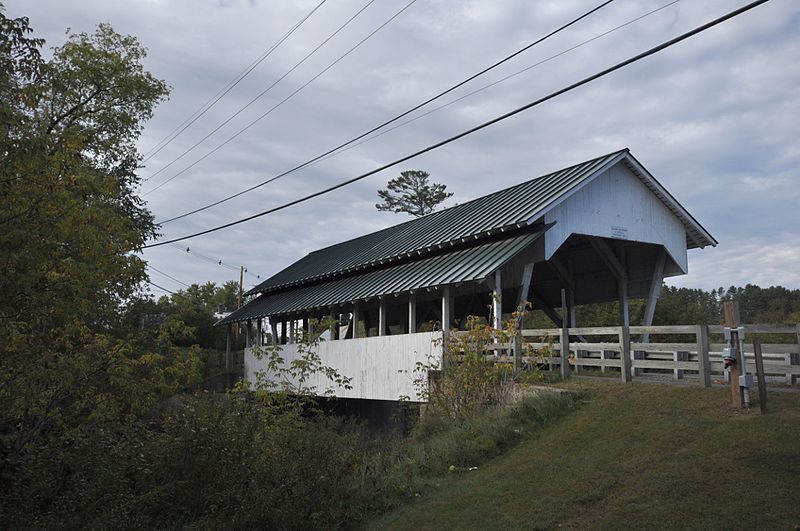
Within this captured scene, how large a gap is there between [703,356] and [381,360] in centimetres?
962

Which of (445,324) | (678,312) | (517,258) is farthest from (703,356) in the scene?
(678,312)

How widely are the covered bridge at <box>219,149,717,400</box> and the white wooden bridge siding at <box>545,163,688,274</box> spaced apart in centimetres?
3

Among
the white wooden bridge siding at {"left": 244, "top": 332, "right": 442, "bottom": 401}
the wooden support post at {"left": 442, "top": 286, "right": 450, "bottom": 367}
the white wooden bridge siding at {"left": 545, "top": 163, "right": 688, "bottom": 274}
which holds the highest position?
the white wooden bridge siding at {"left": 545, "top": 163, "right": 688, "bottom": 274}

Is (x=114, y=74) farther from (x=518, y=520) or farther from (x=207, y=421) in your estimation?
(x=518, y=520)

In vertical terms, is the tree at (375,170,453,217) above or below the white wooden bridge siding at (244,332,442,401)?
above

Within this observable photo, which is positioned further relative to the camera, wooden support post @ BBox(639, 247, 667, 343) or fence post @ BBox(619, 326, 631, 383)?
wooden support post @ BBox(639, 247, 667, 343)

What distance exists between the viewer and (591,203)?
1909 cm

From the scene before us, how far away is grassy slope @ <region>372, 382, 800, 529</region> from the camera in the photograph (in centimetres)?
762

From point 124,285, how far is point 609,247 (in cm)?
1418

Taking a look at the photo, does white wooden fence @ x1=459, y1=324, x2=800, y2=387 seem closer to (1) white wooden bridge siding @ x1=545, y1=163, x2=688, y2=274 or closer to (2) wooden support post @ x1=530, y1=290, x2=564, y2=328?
(1) white wooden bridge siding @ x1=545, y1=163, x2=688, y2=274

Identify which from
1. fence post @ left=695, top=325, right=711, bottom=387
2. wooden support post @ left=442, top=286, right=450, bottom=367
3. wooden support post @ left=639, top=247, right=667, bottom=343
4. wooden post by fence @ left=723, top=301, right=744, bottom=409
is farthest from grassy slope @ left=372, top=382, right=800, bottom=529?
wooden support post @ left=639, top=247, right=667, bottom=343

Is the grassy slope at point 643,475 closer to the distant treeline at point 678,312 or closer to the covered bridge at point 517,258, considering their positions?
the covered bridge at point 517,258

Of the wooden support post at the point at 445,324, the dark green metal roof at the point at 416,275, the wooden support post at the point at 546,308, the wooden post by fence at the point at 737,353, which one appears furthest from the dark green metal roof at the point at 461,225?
the wooden post by fence at the point at 737,353

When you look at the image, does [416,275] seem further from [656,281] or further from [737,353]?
[737,353]
